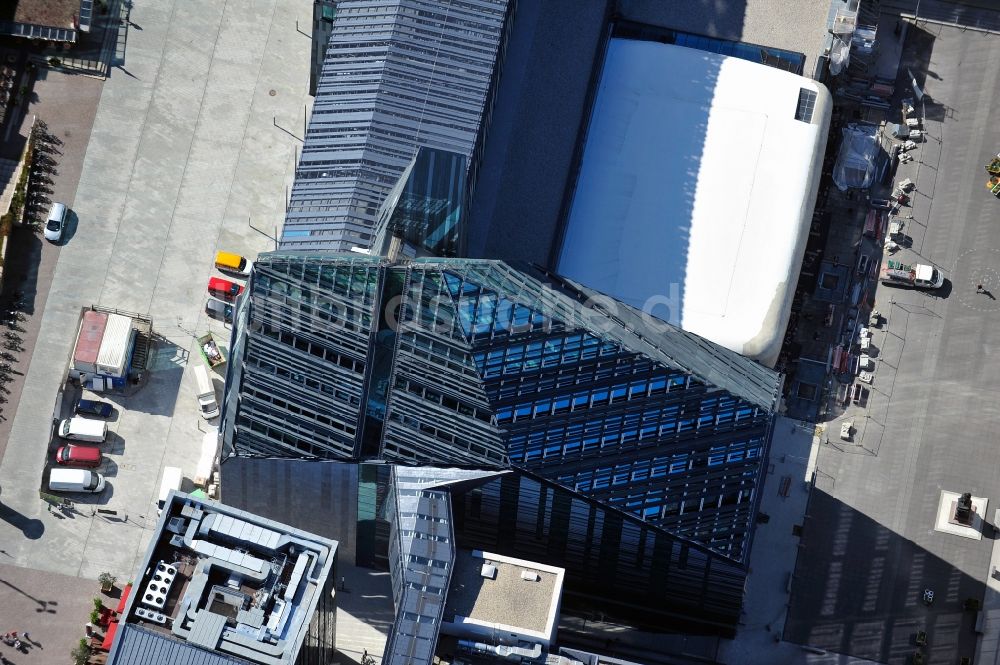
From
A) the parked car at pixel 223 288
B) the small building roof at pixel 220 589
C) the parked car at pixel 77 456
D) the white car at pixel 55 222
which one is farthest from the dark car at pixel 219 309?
the small building roof at pixel 220 589

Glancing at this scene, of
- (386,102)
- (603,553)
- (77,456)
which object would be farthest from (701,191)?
(77,456)

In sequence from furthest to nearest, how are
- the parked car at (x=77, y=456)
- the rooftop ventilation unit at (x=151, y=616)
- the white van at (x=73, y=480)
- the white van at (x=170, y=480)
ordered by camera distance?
the parked car at (x=77, y=456) → the white van at (x=170, y=480) → the white van at (x=73, y=480) → the rooftop ventilation unit at (x=151, y=616)

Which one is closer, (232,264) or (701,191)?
(701,191)

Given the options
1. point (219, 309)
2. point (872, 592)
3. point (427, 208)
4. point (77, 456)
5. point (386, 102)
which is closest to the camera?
point (427, 208)

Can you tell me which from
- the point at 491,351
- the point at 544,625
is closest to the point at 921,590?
the point at 544,625

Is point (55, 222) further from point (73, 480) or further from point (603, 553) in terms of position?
point (603, 553)

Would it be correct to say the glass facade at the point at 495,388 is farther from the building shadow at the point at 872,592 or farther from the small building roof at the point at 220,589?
the building shadow at the point at 872,592
